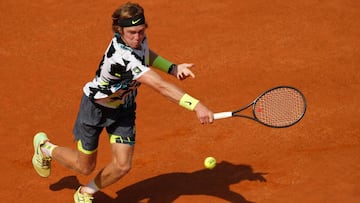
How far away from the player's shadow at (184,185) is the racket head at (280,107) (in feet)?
3.36

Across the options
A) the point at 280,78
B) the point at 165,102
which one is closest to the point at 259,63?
the point at 280,78

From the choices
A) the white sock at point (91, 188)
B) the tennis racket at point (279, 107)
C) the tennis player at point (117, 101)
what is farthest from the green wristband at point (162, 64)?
the white sock at point (91, 188)

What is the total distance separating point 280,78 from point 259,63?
0.52 metres

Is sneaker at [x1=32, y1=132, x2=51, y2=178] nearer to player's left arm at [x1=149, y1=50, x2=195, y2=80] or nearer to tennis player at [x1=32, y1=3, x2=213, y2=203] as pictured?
Answer: tennis player at [x1=32, y1=3, x2=213, y2=203]

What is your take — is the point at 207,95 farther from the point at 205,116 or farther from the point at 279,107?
the point at 205,116

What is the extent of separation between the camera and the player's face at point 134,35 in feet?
22.2

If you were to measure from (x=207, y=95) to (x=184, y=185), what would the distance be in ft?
7.10

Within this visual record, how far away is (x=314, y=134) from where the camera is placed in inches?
363

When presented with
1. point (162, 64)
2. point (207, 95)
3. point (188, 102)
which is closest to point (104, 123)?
point (162, 64)

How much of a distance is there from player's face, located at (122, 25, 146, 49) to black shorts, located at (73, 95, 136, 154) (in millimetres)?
836

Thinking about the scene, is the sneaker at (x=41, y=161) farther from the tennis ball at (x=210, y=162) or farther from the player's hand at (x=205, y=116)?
the player's hand at (x=205, y=116)

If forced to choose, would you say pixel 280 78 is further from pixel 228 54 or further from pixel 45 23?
pixel 45 23

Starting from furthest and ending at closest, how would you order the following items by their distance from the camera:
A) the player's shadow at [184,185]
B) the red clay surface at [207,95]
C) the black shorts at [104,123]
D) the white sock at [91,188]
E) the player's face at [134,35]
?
1. the red clay surface at [207,95]
2. the player's shadow at [184,185]
3. the white sock at [91,188]
4. the black shorts at [104,123]
5. the player's face at [134,35]

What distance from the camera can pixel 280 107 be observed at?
24.8 ft
